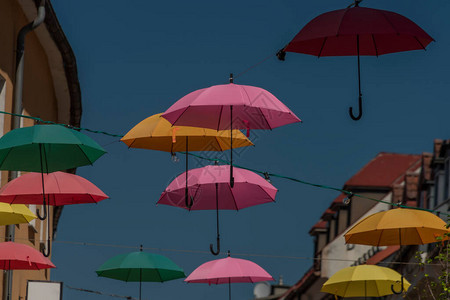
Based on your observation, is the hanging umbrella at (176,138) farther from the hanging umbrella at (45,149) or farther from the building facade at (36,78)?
the building facade at (36,78)

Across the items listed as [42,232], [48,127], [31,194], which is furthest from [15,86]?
[42,232]

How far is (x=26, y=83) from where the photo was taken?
2247cm

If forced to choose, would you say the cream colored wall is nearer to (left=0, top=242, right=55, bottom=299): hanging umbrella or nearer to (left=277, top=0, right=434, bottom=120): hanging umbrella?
(left=0, top=242, right=55, bottom=299): hanging umbrella

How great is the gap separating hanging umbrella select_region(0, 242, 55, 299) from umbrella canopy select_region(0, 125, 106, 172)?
1623 millimetres

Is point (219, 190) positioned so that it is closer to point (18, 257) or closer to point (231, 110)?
point (18, 257)

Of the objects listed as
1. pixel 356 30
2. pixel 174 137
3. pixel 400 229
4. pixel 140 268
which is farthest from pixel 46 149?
pixel 140 268

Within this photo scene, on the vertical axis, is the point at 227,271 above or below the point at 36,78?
below

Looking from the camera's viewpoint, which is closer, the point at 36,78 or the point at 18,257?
the point at 18,257

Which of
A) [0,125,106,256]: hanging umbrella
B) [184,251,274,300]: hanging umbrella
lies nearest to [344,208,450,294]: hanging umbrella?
[184,251,274,300]: hanging umbrella

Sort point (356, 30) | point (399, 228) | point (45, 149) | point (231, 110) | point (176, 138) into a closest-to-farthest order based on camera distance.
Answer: point (356, 30) → point (231, 110) → point (45, 149) → point (176, 138) → point (399, 228)

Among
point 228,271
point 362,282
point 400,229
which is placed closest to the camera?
point 400,229

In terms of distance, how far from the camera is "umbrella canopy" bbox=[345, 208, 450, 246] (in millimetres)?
19344

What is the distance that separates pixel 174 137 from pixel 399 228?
414 cm

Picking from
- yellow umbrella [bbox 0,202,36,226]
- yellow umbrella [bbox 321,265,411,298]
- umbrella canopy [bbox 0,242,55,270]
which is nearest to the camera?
yellow umbrella [bbox 0,202,36,226]
